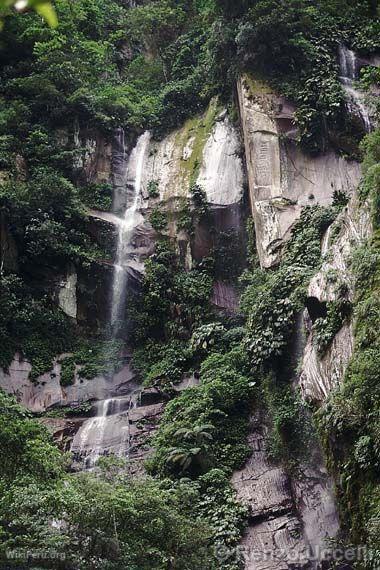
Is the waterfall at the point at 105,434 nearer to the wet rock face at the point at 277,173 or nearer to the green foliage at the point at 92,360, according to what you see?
the green foliage at the point at 92,360

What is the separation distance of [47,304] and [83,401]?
10.7 ft

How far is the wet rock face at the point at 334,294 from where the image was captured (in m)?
9.70

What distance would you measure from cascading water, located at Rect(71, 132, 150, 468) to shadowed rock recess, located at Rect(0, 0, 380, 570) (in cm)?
7

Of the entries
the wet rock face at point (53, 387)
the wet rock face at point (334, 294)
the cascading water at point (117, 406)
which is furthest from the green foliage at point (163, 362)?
the wet rock face at point (334, 294)

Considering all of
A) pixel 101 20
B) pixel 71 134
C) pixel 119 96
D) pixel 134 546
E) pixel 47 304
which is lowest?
pixel 134 546

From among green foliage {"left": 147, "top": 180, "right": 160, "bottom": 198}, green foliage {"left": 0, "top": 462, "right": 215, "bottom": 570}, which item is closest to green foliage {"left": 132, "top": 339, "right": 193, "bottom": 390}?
green foliage {"left": 147, "top": 180, "right": 160, "bottom": 198}

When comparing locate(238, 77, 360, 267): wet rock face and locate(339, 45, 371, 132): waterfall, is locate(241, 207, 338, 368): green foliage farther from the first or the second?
locate(339, 45, 371, 132): waterfall

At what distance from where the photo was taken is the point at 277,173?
16984 mm

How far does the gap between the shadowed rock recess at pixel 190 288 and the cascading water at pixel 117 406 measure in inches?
2.7

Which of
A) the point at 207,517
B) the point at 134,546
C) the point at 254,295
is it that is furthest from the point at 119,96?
the point at 134,546

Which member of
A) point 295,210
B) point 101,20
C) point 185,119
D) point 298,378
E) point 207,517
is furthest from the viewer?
point 101,20

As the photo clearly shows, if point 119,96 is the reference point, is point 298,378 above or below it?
below

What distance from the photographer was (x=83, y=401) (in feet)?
50.0

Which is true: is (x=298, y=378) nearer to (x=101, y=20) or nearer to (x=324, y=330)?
(x=324, y=330)
